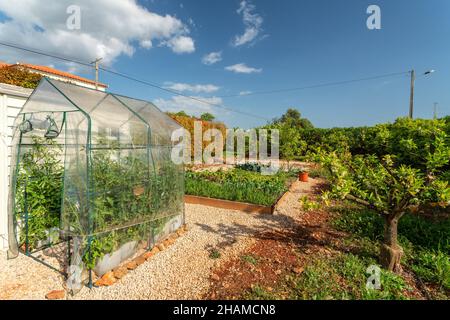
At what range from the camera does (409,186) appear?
9.17 ft

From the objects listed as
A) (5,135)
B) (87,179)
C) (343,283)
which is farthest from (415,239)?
(5,135)

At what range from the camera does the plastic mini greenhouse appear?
288 cm

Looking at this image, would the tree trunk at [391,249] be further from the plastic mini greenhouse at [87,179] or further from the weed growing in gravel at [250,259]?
the plastic mini greenhouse at [87,179]

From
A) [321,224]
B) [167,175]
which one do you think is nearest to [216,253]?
[167,175]

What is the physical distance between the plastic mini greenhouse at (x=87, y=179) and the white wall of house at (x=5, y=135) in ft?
0.45

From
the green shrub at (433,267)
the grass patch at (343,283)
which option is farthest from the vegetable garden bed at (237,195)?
the green shrub at (433,267)

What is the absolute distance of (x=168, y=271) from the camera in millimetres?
3332

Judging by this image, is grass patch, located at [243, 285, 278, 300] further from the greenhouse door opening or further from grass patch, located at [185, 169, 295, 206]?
grass patch, located at [185, 169, 295, 206]

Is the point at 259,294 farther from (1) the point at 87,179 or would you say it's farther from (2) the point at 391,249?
(1) the point at 87,179

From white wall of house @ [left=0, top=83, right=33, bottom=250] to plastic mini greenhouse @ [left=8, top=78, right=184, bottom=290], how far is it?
0.14 meters

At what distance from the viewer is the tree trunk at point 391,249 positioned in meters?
3.10

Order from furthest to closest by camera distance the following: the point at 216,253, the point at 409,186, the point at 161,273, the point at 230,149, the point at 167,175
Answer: the point at 230,149 < the point at 167,175 < the point at 216,253 < the point at 161,273 < the point at 409,186
